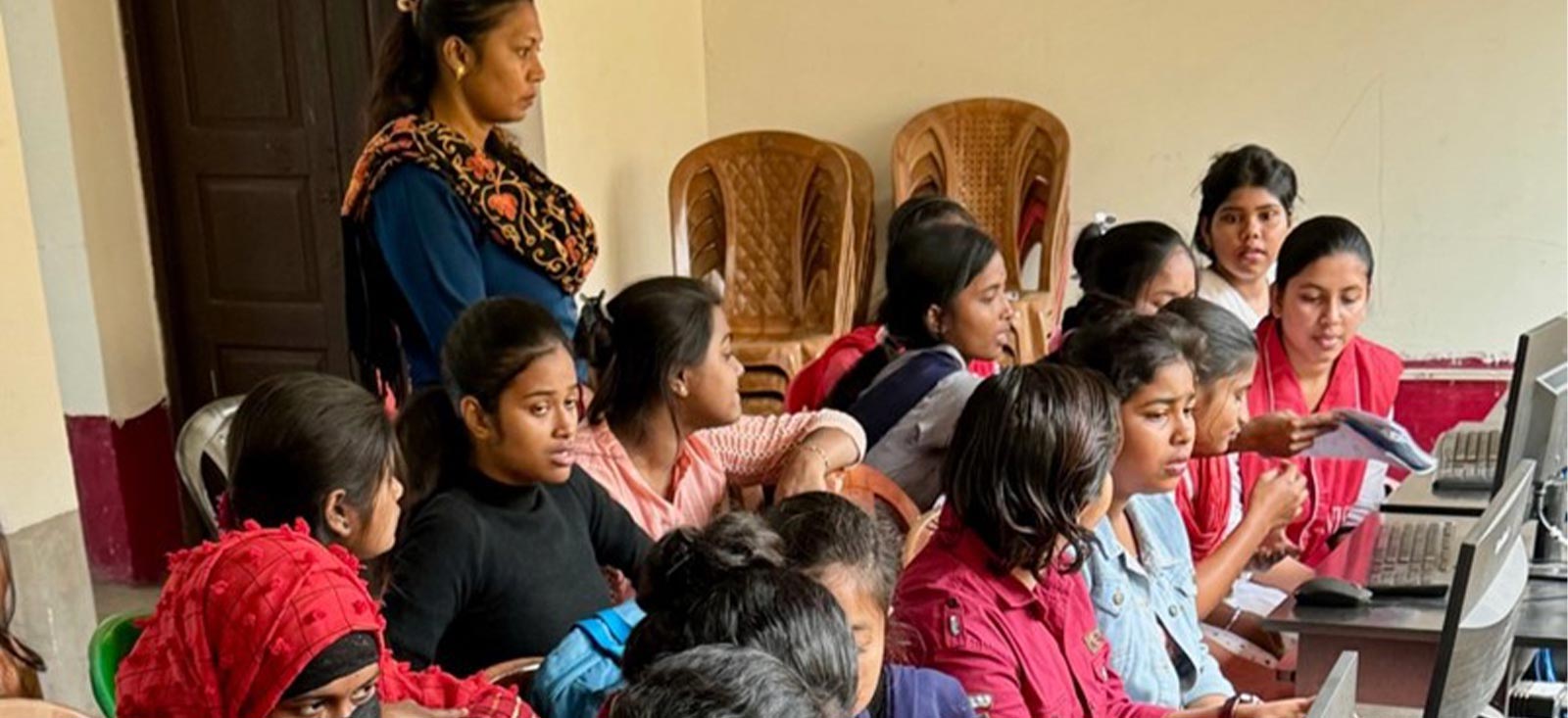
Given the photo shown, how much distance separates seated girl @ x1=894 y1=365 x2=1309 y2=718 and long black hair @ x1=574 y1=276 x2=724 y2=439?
0.57m

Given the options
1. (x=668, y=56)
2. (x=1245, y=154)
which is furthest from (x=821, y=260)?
(x=1245, y=154)

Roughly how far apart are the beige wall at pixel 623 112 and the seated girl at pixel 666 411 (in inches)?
68.9

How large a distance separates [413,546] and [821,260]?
306cm

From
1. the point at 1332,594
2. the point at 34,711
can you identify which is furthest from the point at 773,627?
the point at 1332,594

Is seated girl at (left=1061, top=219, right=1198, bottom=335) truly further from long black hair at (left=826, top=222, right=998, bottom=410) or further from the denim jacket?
the denim jacket

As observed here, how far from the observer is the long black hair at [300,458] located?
1.63 m

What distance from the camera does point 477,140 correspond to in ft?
7.68

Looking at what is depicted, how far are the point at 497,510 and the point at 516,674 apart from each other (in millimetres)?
253

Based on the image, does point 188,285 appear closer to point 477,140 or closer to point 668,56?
point 668,56

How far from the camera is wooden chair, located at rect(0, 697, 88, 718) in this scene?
36.8 inches

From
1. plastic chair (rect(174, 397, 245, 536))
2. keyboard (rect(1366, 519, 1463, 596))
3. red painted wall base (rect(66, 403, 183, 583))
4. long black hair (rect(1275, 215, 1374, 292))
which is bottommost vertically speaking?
red painted wall base (rect(66, 403, 183, 583))

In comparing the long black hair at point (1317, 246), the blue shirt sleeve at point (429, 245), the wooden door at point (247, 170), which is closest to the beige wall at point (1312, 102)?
the wooden door at point (247, 170)

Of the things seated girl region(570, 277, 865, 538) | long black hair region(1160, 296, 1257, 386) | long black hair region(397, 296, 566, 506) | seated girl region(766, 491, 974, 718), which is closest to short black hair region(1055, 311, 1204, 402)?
long black hair region(1160, 296, 1257, 386)

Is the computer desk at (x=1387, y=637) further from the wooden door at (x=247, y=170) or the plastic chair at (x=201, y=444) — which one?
the wooden door at (x=247, y=170)
